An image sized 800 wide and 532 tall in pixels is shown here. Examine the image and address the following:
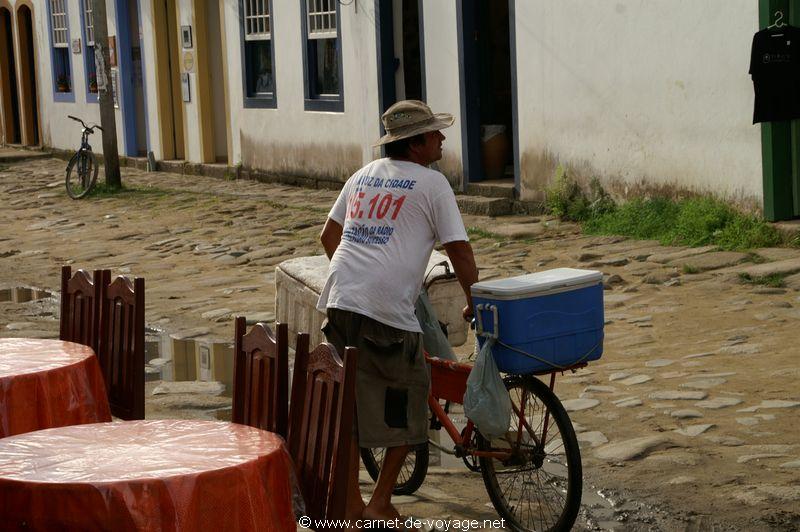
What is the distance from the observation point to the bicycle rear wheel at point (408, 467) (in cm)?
554

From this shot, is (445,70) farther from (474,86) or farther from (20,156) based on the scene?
(20,156)

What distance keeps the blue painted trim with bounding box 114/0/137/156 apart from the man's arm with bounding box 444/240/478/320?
1797 cm

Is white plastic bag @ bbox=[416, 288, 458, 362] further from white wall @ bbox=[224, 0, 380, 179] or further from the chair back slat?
white wall @ bbox=[224, 0, 380, 179]

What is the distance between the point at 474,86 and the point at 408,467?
8863 millimetres

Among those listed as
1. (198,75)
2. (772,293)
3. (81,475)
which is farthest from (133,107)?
(81,475)

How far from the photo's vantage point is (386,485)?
5039 mm

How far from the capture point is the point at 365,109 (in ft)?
51.7

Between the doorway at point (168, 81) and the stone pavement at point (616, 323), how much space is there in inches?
164

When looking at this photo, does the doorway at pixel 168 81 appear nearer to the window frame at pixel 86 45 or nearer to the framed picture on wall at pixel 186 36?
the framed picture on wall at pixel 186 36

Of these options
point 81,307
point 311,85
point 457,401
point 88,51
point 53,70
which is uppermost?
point 88,51

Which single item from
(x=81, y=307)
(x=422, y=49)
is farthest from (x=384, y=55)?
(x=81, y=307)

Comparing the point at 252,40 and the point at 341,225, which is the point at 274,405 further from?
the point at 252,40

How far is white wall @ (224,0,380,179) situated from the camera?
51.5 feet

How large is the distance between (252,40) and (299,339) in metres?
14.6
